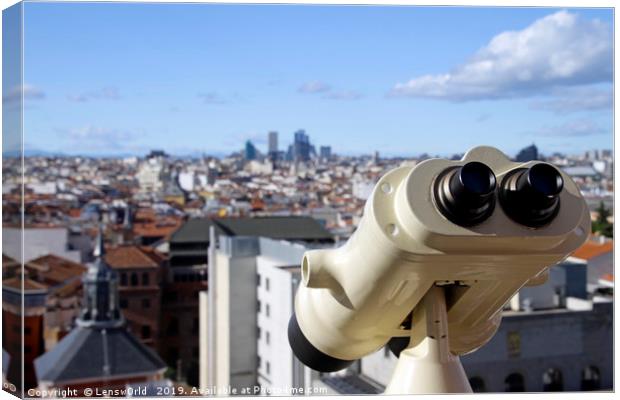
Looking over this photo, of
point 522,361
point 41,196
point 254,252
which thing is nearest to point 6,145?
point 522,361

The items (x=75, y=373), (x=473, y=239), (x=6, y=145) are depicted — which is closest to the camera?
(x=473, y=239)

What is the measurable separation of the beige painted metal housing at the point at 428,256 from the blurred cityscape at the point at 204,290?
1.55 m

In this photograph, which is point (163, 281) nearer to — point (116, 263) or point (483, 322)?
point (116, 263)

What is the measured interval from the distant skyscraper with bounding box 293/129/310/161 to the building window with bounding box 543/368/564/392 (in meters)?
7.19

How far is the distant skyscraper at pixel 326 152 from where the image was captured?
482 inches

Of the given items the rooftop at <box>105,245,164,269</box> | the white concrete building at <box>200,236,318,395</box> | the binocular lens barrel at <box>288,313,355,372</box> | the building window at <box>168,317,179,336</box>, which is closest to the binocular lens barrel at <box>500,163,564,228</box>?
the binocular lens barrel at <box>288,313,355,372</box>

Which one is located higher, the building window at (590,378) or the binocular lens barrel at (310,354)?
the binocular lens barrel at (310,354)

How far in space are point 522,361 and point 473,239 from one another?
14.5 feet

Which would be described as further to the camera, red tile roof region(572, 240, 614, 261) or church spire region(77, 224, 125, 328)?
church spire region(77, 224, 125, 328)

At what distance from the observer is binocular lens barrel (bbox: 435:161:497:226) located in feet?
1.70

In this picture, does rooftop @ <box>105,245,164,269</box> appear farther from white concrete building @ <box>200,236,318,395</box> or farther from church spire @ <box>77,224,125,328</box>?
white concrete building @ <box>200,236,318,395</box>

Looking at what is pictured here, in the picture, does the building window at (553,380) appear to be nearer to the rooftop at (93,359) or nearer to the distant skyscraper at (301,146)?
the rooftop at (93,359)

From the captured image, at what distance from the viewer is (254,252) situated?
7086 mm

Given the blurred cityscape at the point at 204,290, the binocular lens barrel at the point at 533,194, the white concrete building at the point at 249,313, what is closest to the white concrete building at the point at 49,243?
the blurred cityscape at the point at 204,290
